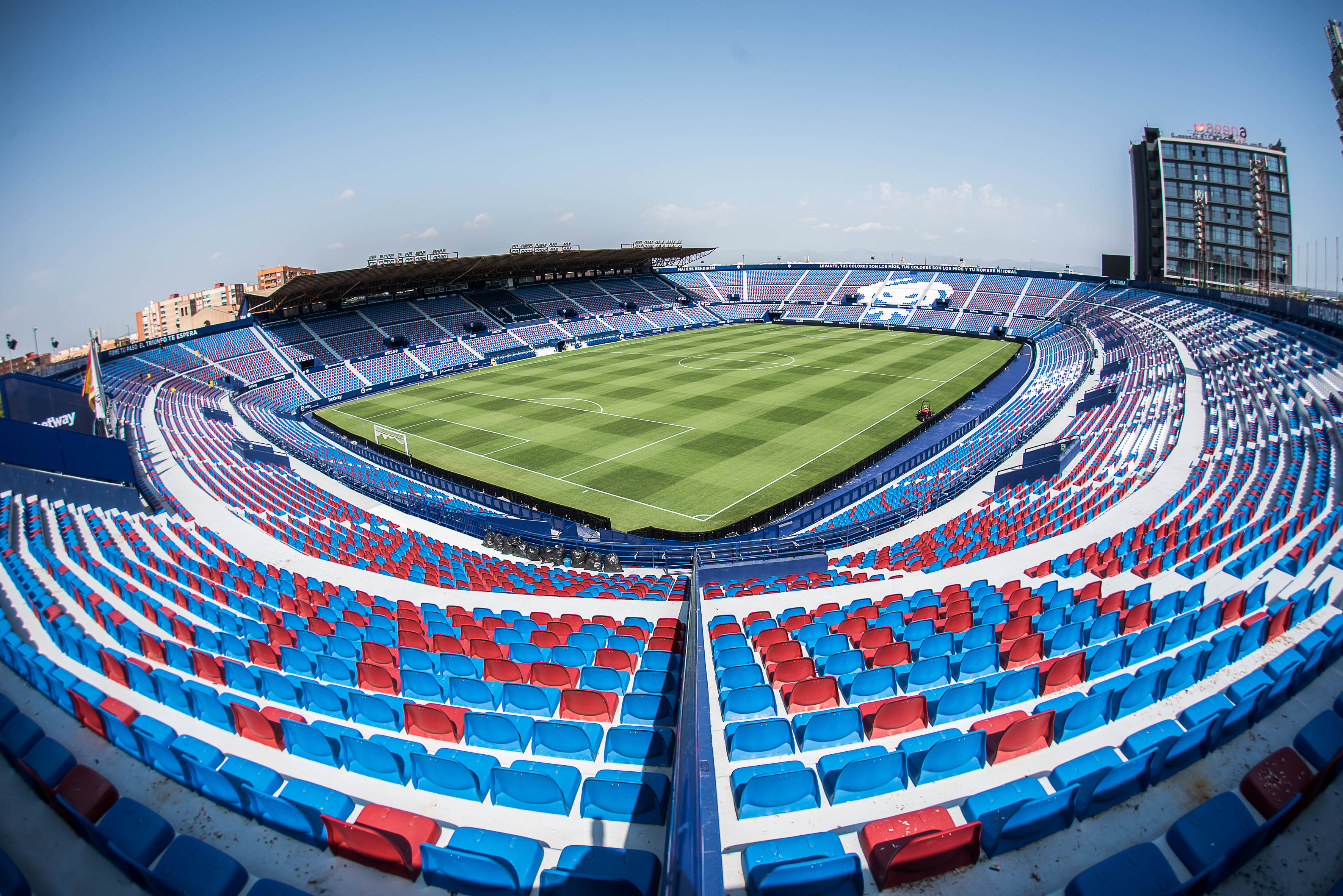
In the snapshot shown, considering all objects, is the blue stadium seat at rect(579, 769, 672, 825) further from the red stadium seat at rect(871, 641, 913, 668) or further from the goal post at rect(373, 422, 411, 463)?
the goal post at rect(373, 422, 411, 463)

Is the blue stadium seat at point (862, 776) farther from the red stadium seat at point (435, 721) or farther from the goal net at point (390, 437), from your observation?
the goal net at point (390, 437)

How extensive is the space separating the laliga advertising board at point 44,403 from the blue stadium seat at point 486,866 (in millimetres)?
25470

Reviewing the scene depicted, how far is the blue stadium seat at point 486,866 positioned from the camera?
436cm

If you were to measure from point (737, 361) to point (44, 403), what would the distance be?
41548 millimetres

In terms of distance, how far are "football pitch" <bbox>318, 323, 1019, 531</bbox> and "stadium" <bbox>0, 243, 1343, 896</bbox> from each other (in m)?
0.47

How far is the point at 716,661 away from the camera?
8164 millimetres

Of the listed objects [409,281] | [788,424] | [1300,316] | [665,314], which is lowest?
[788,424]

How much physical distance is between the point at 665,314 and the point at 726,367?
30.6 meters

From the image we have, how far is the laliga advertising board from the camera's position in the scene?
2270cm

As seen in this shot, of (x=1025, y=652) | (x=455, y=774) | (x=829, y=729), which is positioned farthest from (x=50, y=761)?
(x=1025, y=652)

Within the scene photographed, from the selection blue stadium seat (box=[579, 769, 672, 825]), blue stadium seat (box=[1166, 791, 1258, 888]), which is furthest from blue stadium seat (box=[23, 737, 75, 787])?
blue stadium seat (box=[1166, 791, 1258, 888])

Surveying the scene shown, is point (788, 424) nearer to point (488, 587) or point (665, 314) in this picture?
point (488, 587)

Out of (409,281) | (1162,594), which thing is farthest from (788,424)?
(409,281)

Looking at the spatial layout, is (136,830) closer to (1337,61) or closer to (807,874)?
(807,874)
